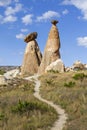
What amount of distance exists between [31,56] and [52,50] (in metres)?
4.93

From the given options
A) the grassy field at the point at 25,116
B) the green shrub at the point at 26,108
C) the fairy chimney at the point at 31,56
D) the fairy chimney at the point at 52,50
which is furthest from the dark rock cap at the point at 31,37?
the green shrub at the point at 26,108

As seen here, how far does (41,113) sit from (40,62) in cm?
3924

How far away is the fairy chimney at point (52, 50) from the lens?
52.3m

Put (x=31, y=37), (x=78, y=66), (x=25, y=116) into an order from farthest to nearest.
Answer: (x=78, y=66), (x=31, y=37), (x=25, y=116)

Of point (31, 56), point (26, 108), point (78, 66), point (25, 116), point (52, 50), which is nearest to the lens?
point (25, 116)

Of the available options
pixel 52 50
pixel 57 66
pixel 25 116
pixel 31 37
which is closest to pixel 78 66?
pixel 52 50

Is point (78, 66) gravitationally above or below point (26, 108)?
above

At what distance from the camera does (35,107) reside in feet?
60.5

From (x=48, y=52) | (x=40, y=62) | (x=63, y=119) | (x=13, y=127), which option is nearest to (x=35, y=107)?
(x=63, y=119)

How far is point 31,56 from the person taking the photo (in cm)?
5569

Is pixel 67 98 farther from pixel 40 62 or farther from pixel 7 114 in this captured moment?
pixel 40 62

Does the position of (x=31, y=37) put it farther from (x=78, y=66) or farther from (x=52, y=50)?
(x=78, y=66)

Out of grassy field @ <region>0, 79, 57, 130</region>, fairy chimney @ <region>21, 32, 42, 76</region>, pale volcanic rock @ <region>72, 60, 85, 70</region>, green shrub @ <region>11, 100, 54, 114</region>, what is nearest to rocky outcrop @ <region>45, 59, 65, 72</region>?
fairy chimney @ <region>21, 32, 42, 76</region>

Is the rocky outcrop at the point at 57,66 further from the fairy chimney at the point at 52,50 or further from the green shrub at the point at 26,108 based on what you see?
the green shrub at the point at 26,108
